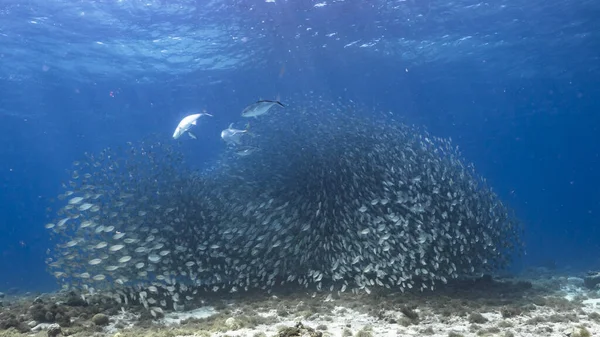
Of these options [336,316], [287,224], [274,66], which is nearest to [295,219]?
[287,224]

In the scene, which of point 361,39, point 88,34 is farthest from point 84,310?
point 361,39

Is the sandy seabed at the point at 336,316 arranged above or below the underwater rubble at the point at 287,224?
below

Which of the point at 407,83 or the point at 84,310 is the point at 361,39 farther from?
the point at 84,310

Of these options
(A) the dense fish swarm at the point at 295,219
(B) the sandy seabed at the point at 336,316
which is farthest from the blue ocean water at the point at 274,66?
(B) the sandy seabed at the point at 336,316

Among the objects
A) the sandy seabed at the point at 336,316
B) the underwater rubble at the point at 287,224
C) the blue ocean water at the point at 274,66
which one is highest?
the blue ocean water at the point at 274,66

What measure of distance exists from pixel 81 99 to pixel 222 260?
104 feet

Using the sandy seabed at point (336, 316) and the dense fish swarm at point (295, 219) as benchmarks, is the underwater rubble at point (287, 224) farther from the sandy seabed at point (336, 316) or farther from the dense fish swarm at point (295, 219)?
the sandy seabed at point (336, 316)

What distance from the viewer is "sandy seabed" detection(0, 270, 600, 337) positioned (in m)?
8.12

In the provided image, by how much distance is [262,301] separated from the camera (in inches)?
458

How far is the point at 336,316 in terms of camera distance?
32.0ft

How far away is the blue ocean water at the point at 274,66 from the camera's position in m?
23.0

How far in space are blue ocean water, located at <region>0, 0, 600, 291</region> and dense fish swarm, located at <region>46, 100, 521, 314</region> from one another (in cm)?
460

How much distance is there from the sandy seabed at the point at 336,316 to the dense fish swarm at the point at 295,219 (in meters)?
0.47

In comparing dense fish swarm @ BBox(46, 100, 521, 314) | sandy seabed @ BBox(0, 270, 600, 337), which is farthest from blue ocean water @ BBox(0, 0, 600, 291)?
sandy seabed @ BBox(0, 270, 600, 337)
